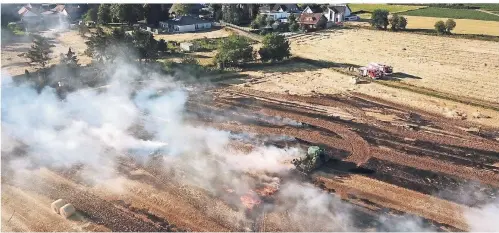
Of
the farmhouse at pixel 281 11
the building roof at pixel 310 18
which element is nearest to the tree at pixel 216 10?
the farmhouse at pixel 281 11

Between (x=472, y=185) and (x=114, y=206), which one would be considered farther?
(x=472, y=185)

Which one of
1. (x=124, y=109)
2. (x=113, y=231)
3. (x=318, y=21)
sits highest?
(x=318, y=21)

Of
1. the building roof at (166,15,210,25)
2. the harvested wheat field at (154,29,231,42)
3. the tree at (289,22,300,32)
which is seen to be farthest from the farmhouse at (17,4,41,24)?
the tree at (289,22,300,32)

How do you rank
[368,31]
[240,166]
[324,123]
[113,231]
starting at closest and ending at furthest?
[113,231] → [240,166] → [324,123] → [368,31]

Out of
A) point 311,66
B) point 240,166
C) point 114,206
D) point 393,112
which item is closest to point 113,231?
point 114,206

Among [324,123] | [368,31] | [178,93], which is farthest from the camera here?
[368,31]

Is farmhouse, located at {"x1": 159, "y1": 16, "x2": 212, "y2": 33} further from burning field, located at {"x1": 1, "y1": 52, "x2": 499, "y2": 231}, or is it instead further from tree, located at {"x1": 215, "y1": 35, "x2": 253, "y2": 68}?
burning field, located at {"x1": 1, "y1": 52, "x2": 499, "y2": 231}

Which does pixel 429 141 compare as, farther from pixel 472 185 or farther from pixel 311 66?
pixel 311 66
